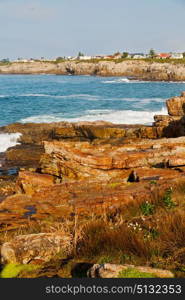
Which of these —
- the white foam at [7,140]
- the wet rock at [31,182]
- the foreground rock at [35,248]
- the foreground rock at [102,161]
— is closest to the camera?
the foreground rock at [35,248]

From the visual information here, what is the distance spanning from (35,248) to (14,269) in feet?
2.04

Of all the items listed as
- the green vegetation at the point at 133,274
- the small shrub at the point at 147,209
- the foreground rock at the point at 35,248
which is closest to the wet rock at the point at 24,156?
the small shrub at the point at 147,209

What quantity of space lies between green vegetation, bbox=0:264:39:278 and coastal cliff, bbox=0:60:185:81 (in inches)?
4743

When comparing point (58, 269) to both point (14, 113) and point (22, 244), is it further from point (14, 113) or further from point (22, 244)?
point (14, 113)

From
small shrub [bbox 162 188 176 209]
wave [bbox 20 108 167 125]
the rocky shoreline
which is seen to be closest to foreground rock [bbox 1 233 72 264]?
the rocky shoreline

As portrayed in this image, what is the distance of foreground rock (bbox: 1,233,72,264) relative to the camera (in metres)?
6.95

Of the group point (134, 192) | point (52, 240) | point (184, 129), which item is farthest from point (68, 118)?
point (52, 240)

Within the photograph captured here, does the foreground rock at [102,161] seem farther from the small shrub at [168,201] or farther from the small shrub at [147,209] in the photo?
the small shrub at [147,209]

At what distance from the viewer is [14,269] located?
21.8ft

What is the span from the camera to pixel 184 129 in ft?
67.9

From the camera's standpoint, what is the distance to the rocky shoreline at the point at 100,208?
22.2ft

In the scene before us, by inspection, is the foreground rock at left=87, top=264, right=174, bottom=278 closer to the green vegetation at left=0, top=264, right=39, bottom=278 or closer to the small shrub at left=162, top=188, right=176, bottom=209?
the green vegetation at left=0, top=264, right=39, bottom=278

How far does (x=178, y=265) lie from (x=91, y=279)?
5.39ft

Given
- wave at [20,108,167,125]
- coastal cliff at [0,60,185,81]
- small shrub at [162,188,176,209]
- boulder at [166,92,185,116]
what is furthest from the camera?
coastal cliff at [0,60,185,81]
